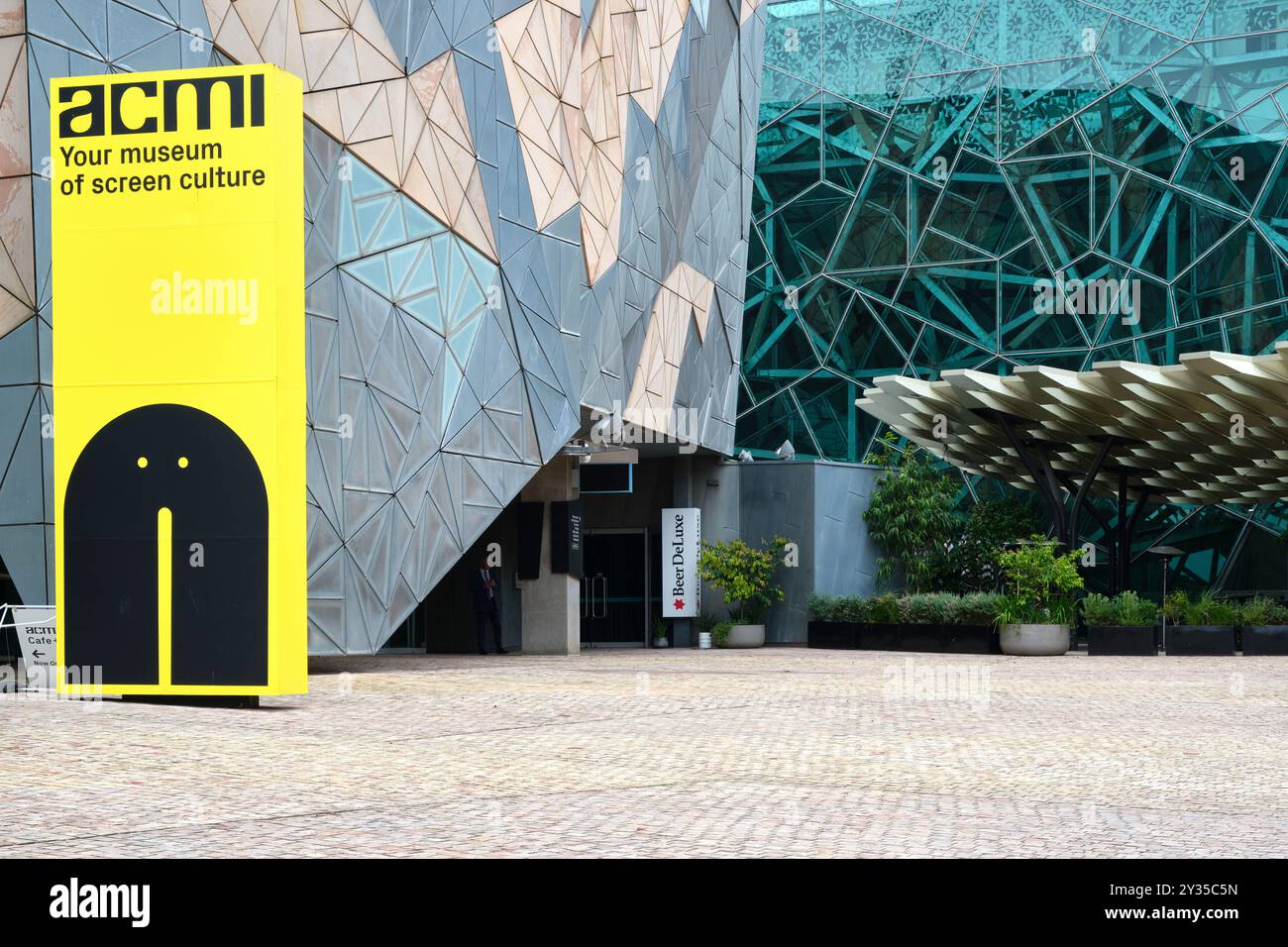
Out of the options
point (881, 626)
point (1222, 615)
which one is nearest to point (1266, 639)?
point (1222, 615)

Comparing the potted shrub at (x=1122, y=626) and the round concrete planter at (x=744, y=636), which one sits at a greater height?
the potted shrub at (x=1122, y=626)

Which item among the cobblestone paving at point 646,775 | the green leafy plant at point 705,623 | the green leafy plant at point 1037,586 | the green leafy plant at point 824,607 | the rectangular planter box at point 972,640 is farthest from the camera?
the green leafy plant at point 705,623

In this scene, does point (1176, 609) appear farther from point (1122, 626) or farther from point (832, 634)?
point (832, 634)

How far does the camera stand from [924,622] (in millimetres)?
29391

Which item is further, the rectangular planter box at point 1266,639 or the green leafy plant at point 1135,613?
the green leafy plant at point 1135,613

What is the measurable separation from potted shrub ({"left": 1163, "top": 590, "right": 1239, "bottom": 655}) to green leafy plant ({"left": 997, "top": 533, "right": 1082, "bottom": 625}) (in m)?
1.74

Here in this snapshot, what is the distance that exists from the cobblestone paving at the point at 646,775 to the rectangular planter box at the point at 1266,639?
10.8 m

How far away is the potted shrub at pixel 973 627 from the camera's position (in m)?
28.3

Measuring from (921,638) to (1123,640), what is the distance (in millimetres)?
3891

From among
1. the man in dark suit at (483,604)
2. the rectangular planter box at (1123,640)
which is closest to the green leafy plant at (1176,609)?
→ the rectangular planter box at (1123,640)

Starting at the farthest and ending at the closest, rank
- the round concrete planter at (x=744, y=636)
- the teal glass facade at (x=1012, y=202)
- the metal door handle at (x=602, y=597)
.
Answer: the teal glass facade at (x=1012, y=202) → the metal door handle at (x=602, y=597) → the round concrete planter at (x=744, y=636)

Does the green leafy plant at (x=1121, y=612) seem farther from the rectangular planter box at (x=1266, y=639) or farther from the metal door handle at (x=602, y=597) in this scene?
the metal door handle at (x=602, y=597)

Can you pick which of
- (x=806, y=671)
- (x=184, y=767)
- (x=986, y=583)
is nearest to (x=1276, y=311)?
(x=986, y=583)
